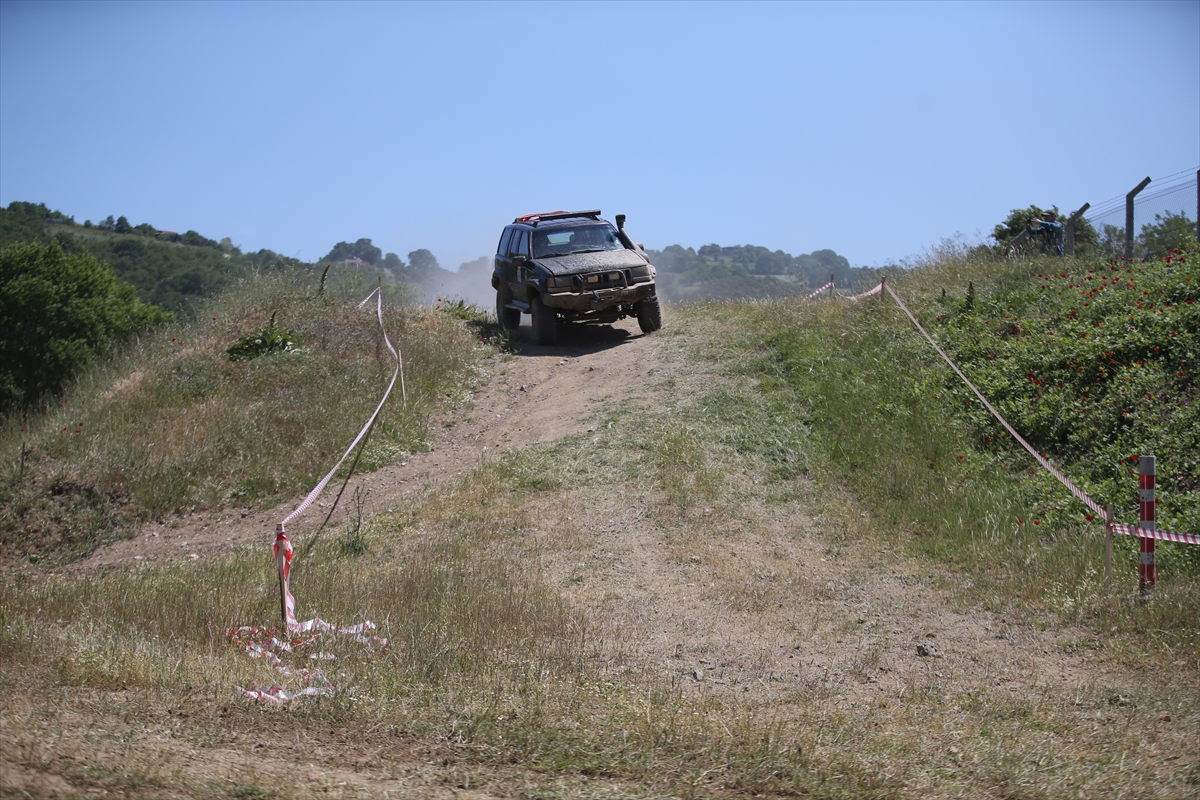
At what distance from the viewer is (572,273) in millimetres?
14289

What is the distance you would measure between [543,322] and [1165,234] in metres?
9.18

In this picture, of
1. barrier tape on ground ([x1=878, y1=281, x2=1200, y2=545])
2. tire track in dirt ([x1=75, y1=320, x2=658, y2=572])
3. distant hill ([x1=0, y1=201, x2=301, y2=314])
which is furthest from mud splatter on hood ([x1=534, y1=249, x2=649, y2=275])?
distant hill ([x1=0, y1=201, x2=301, y2=314])

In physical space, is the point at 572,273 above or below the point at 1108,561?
above

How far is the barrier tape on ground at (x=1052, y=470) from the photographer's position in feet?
20.6

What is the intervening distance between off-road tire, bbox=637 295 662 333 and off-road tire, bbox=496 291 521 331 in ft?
7.36

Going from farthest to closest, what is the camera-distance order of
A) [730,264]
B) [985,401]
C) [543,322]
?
[730,264] → [543,322] → [985,401]

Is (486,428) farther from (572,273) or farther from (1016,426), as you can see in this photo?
(1016,426)

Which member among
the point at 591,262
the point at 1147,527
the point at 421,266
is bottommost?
the point at 1147,527

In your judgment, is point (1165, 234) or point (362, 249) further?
point (362, 249)

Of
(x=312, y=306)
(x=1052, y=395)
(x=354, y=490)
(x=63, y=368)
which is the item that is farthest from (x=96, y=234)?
(x=1052, y=395)

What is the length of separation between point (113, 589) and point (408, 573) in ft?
7.49

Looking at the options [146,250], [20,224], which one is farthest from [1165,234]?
[146,250]

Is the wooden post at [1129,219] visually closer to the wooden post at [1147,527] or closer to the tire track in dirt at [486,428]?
the tire track in dirt at [486,428]

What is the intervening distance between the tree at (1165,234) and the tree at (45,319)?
86.9 ft
